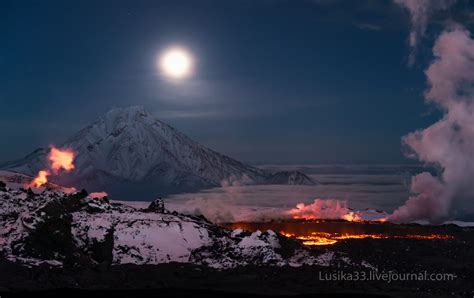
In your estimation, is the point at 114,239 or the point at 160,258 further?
the point at 114,239

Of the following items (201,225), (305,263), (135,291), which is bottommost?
(135,291)

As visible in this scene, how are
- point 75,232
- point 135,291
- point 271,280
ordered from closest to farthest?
1. point 135,291
2. point 271,280
3. point 75,232

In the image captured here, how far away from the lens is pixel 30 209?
15038 cm

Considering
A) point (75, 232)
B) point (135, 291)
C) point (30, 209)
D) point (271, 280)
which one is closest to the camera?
point (135, 291)

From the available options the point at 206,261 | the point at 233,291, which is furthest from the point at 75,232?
the point at 233,291

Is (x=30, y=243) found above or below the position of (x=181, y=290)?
above

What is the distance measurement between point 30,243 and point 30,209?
675 inches

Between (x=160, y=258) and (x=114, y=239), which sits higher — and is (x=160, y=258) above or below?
below

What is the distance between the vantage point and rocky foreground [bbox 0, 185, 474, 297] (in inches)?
4993

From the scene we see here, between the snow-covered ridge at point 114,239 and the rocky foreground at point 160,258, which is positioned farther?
the snow-covered ridge at point 114,239

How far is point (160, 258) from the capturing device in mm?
140375

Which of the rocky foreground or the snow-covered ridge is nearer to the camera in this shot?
the rocky foreground

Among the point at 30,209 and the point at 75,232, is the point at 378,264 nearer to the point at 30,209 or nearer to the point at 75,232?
the point at 75,232

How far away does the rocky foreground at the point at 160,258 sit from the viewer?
126812 mm
